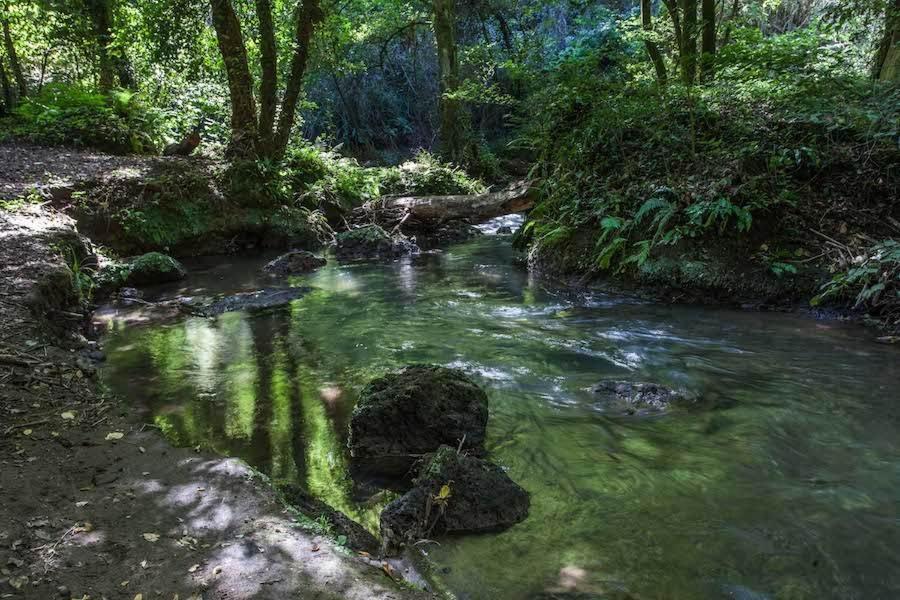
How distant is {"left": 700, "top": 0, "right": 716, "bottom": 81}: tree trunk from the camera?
11.5 m

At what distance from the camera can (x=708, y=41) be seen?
12.4m

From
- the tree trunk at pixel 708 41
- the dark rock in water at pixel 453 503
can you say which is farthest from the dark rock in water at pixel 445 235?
the dark rock in water at pixel 453 503

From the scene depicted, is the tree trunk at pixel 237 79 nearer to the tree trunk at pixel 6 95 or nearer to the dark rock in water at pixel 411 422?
the tree trunk at pixel 6 95

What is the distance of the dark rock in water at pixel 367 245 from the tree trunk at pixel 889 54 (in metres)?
9.91

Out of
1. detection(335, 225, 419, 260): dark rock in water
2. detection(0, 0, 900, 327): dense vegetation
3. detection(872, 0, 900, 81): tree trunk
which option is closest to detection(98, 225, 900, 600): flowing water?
detection(0, 0, 900, 327): dense vegetation

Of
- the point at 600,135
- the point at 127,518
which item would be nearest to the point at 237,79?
the point at 600,135

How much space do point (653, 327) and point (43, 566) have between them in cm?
692

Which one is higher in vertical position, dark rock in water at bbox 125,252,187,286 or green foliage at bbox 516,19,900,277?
green foliage at bbox 516,19,900,277

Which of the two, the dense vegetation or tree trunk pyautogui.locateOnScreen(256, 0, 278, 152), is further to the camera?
tree trunk pyautogui.locateOnScreen(256, 0, 278, 152)

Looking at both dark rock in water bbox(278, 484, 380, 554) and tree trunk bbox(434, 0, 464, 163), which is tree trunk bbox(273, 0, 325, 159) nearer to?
tree trunk bbox(434, 0, 464, 163)

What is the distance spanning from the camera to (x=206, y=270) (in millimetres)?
12172

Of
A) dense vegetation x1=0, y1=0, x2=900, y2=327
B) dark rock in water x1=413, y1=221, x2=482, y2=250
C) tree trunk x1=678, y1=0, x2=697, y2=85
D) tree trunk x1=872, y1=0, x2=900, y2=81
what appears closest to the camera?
dense vegetation x1=0, y1=0, x2=900, y2=327

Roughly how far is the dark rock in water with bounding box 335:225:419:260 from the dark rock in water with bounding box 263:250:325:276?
1.43 metres

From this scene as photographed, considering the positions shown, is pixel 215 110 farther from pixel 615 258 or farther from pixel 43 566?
pixel 43 566
